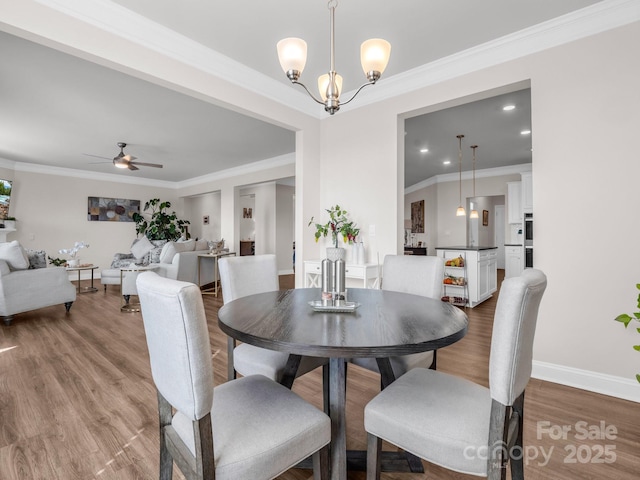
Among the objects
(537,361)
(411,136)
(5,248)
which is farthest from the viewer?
(411,136)

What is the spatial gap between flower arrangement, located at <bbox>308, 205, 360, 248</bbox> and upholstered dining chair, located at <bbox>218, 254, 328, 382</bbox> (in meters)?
1.32

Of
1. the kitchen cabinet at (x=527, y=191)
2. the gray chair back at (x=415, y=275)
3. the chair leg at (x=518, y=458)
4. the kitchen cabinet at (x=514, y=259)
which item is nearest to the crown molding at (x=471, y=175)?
the kitchen cabinet at (x=527, y=191)

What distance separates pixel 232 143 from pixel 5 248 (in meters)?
3.34

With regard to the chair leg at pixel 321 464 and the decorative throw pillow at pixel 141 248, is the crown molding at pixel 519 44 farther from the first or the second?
the decorative throw pillow at pixel 141 248

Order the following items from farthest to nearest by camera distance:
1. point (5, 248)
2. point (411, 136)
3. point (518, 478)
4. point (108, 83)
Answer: point (411, 136) < point (5, 248) < point (108, 83) < point (518, 478)

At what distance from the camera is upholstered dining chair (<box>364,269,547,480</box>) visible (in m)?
0.97

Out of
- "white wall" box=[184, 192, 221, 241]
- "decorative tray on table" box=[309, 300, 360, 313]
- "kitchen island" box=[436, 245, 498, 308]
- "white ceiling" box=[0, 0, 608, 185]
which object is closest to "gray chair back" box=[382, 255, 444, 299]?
"decorative tray on table" box=[309, 300, 360, 313]

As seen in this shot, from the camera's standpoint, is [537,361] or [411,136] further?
[411,136]

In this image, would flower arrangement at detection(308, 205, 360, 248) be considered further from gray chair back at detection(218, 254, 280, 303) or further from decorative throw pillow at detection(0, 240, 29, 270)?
decorative throw pillow at detection(0, 240, 29, 270)

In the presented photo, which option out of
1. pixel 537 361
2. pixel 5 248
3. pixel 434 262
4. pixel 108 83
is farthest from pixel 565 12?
pixel 5 248

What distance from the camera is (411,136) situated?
5320 millimetres

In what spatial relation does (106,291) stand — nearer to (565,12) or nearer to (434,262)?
(434,262)

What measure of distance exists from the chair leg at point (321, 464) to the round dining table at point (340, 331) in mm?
74

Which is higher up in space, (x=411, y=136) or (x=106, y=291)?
(x=411, y=136)
